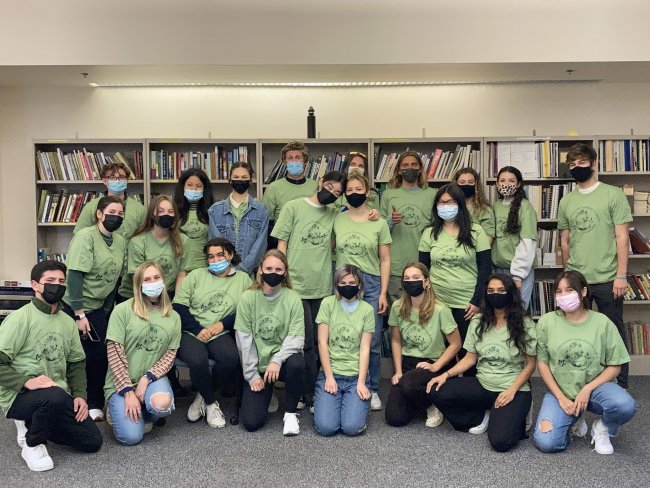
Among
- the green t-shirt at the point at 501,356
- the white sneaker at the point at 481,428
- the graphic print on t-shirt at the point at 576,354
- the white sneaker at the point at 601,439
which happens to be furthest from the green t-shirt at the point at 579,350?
the white sneaker at the point at 481,428

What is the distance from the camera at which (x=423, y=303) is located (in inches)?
170

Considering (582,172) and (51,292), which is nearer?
(51,292)

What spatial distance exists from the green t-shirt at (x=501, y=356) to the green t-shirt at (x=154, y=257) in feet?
6.65

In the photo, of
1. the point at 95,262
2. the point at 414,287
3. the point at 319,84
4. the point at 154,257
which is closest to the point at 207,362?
the point at 154,257

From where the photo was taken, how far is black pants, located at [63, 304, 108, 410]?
168 inches

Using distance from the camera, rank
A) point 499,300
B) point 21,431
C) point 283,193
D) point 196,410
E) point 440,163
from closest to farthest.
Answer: point 21,431, point 499,300, point 196,410, point 283,193, point 440,163

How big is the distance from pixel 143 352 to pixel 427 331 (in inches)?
69.7

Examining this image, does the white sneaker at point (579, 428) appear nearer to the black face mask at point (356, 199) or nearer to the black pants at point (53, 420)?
the black face mask at point (356, 199)

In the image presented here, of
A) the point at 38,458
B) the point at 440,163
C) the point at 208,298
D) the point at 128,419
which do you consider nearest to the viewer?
the point at 38,458

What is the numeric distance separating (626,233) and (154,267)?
3.10 m

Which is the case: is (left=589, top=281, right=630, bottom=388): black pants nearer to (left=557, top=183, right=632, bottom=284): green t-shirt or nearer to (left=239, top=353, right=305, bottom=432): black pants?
(left=557, top=183, right=632, bottom=284): green t-shirt

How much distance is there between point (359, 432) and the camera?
3977 millimetres

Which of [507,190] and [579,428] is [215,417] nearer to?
[579,428]

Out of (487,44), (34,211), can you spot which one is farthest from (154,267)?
(487,44)
